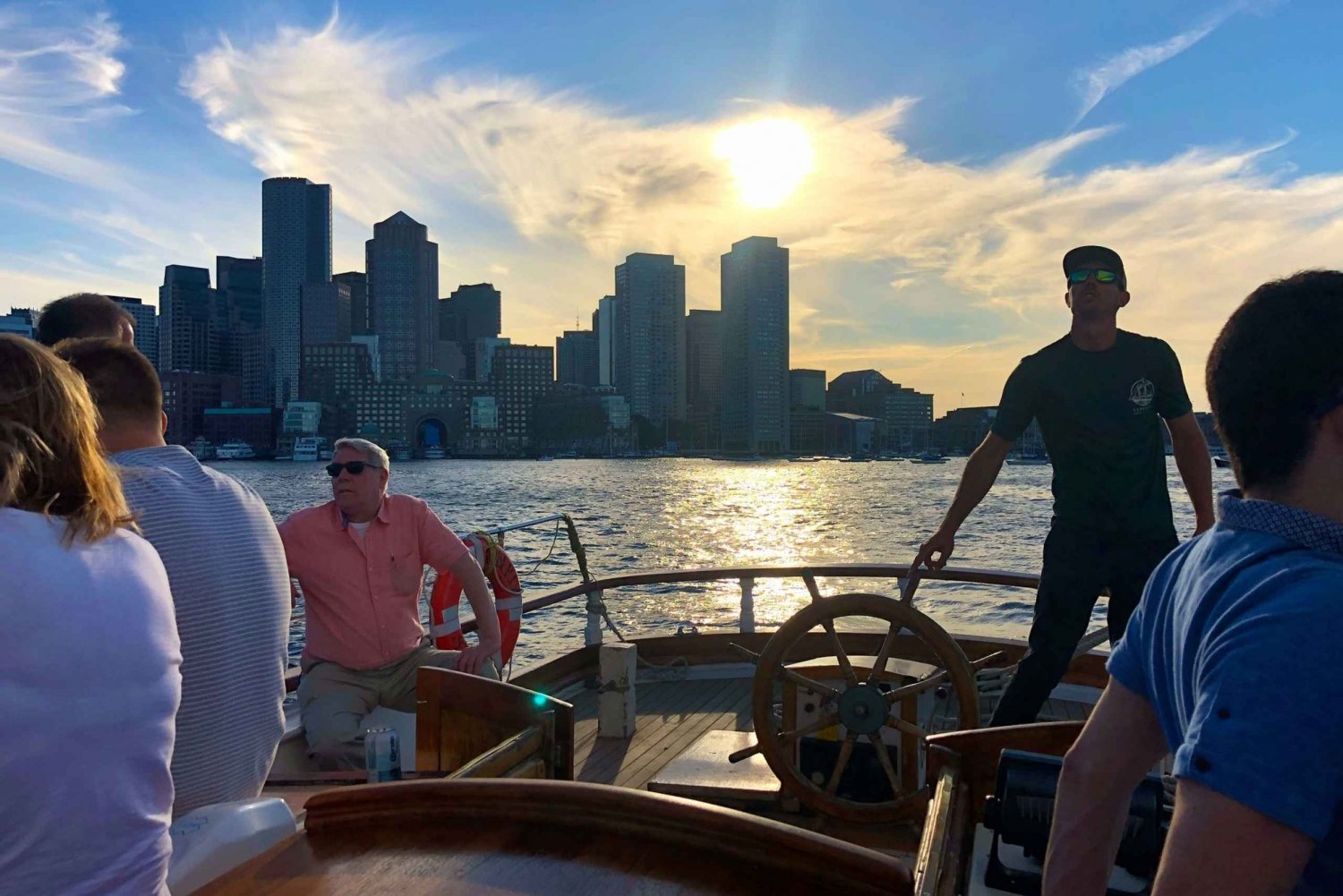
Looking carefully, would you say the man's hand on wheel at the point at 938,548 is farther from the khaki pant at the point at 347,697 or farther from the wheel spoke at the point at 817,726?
the khaki pant at the point at 347,697

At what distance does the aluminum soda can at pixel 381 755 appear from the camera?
2.15 metres

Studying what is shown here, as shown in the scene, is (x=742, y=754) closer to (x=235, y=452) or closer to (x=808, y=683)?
(x=808, y=683)

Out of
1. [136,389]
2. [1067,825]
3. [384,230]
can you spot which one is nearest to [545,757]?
[136,389]

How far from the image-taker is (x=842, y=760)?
2836mm

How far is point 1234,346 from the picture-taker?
0.83 m

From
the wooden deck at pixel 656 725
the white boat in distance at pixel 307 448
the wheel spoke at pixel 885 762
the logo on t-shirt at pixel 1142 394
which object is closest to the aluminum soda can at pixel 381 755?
the wooden deck at pixel 656 725

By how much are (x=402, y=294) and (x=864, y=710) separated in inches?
5510


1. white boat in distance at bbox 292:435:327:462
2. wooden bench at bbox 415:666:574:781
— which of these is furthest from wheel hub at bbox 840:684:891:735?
white boat in distance at bbox 292:435:327:462

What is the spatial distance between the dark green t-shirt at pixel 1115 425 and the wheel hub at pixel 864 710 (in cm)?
78

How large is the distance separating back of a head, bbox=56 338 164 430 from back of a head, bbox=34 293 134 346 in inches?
37.2

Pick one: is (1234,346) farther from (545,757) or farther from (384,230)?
Answer: (384,230)

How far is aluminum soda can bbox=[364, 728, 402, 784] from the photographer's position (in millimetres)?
A: 2148

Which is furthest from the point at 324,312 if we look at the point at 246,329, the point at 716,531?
the point at 716,531

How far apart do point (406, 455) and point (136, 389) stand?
102279 mm
